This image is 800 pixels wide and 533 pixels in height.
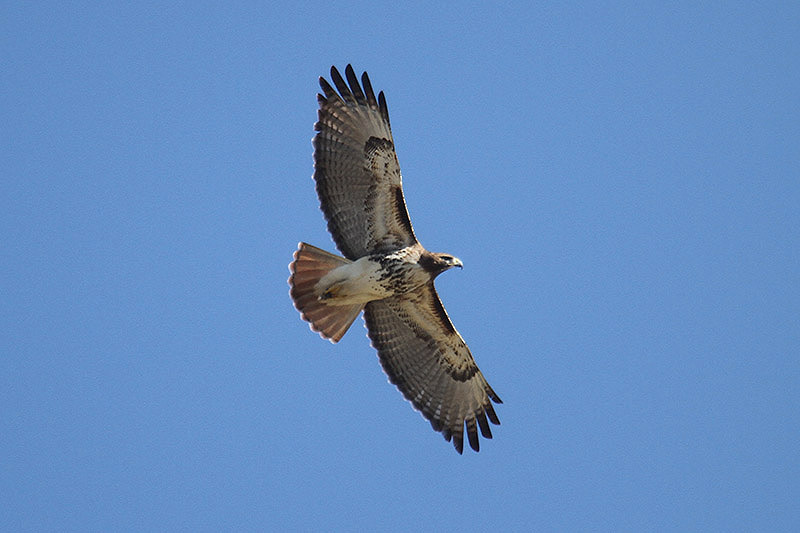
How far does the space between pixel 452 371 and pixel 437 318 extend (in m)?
0.78

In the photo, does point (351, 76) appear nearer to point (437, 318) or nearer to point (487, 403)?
point (437, 318)

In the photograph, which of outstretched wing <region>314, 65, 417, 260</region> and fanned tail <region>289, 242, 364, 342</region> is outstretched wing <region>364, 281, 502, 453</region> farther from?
outstretched wing <region>314, 65, 417, 260</region>

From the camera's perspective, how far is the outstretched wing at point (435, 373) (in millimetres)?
11430

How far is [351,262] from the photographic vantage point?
34.8 ft

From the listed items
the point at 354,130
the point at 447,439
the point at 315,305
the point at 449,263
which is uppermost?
the point at 354,130

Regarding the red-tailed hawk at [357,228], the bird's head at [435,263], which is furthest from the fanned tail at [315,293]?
the bird's head at [435,263]

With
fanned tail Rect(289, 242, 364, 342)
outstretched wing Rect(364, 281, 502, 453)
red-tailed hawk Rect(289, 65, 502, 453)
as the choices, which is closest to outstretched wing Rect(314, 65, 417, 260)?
red-tailed hawk Rect(289, 65, 502, 453)

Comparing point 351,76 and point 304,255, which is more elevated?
point 351,76

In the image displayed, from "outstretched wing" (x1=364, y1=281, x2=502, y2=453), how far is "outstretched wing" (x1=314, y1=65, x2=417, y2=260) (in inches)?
42.7

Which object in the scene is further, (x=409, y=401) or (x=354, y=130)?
(x=409, y=401)

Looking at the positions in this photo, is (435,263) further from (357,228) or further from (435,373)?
(435,373)

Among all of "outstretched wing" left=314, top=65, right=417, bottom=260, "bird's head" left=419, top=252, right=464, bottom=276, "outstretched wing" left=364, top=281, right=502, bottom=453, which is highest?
"outstretched wing" left=314, top=65, right=417, bottom=260

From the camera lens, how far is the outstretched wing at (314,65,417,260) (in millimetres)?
10547

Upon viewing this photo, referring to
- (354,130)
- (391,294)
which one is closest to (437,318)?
(391,294)
